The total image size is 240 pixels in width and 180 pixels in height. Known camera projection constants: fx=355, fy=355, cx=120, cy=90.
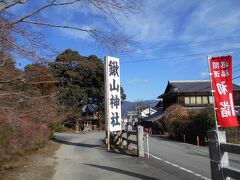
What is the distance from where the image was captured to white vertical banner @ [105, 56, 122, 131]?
2100cm

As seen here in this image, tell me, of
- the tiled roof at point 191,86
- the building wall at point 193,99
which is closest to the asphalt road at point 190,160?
the building wall at point 193,99

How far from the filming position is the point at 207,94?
5562 centimetres

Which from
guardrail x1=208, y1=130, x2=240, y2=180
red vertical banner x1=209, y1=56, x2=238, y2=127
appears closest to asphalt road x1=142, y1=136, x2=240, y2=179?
red vertical banner x1=209, y1=56, x2=238, y2=127

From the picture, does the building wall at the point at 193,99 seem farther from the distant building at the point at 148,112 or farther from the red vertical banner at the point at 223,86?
the red vertical banner at the point at 223,86

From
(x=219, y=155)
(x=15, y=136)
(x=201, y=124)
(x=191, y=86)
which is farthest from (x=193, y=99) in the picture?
(x=219, y=155)

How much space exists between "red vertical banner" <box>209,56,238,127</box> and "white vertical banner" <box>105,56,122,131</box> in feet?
41.5

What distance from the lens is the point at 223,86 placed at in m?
8.51

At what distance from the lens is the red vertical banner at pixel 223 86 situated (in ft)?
27.7

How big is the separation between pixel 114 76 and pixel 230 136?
12795 mm

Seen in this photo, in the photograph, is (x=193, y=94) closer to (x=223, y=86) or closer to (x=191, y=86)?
(x=191, y=86)

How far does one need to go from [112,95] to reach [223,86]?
13035mm

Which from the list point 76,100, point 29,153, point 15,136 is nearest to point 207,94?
point 76,100

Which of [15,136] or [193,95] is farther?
[193,95]

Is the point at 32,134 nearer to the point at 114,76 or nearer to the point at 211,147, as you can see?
the point at 114,76
